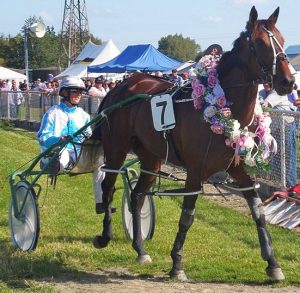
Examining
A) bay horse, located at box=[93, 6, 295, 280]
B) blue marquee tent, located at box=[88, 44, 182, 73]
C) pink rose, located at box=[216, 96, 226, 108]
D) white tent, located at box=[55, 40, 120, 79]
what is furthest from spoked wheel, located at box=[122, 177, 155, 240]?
white tent, located at box=[55, 40, 120, 79]

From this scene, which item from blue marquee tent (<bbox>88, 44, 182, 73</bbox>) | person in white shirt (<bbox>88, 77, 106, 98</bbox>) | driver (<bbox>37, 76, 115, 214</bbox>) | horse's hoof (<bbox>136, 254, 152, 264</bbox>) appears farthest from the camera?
blue marquee tent (<bbox>88, 44, 182, 73</bbox>)

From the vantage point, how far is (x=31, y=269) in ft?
18.0

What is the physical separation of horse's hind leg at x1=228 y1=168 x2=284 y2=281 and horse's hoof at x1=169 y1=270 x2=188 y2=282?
67cm

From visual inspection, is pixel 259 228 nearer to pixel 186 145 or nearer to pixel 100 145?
pixel 186 145

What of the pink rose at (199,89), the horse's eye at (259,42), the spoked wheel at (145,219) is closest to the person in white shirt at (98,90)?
the spoked wheel at (145,219)

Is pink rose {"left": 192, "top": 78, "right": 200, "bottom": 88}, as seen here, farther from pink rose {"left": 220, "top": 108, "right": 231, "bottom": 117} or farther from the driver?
the driver

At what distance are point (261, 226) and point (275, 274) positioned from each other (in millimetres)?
422

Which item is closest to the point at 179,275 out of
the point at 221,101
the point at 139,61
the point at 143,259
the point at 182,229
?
the point at 182,229

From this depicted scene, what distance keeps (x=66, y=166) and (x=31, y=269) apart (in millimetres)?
1361

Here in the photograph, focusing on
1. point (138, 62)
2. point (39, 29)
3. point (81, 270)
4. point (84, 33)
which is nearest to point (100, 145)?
point (81, 270)

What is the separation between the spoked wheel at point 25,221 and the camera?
6190 millimetres

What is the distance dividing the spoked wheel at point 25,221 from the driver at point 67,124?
1.25ft

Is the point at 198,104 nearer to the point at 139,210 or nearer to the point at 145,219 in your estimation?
the point at 139,210

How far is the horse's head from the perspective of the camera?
14.7 feet
